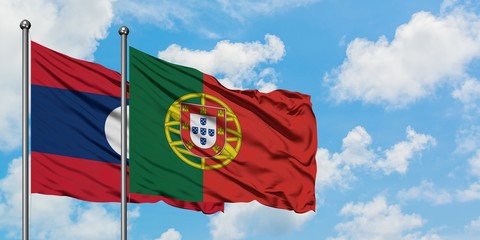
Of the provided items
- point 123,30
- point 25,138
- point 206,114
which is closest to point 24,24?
point 123,30

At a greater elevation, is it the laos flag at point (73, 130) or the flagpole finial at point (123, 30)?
the flagpole finial at point (123, 30)

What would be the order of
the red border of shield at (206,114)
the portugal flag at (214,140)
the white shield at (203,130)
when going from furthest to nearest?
the white shield at (203,130) → the red border of shield at (206,114) → the portugal flag at (214,140)

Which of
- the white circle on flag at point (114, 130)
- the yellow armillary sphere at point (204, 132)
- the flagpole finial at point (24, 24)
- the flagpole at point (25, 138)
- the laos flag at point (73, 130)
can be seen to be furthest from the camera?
the yellow armillary sphere at point (204, 132)

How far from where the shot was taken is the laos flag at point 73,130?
67.2 ft

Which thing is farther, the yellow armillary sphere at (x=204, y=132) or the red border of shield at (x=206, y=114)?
the red border of shield at (x=206, y=114)

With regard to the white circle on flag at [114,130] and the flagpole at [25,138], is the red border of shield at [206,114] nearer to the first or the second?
the white circle on flag at [114,130]

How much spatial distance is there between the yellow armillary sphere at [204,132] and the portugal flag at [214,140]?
23mm

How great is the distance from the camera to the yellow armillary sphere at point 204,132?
21609mm

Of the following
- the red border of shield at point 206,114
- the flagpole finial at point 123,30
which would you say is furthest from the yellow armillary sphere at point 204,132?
the flagpole finial at point 123,30

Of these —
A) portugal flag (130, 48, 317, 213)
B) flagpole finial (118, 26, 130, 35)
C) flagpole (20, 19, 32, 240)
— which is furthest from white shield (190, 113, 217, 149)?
flagpole (20, 19, 32, 240)

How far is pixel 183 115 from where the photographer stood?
2184 cm

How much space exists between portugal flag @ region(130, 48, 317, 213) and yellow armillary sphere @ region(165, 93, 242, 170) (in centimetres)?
2

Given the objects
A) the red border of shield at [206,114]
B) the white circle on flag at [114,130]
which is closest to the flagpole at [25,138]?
the white circle on flag at [114,130]

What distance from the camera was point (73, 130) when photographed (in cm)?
2083
